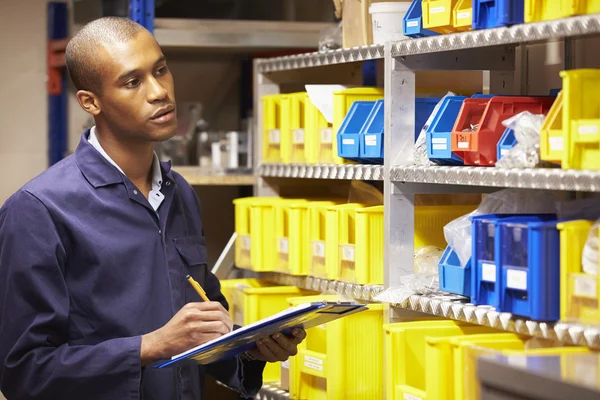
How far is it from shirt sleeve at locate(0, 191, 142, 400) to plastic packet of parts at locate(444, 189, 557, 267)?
933mm

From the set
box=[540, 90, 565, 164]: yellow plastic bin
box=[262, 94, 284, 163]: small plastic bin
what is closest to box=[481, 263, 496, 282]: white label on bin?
box=[540, 90, 565, 164]: yellow plastic bin

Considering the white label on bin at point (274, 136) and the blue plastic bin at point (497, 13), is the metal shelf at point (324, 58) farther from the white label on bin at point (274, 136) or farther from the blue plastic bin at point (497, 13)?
the blue plastic bin at point (497, 13)

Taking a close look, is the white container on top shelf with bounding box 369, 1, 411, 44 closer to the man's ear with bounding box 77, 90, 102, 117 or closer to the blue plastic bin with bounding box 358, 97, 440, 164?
the blue plastic bin with bounding box 358, 97, 440, 164

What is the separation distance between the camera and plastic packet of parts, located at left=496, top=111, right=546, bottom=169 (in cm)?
246

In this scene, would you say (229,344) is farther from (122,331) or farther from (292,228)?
(292,228)

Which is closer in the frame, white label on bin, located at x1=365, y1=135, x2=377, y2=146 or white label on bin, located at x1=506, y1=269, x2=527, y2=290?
white label on bin, located at x1=506, y1=269, x2=527, y2=290

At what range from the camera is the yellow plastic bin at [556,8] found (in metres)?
2.29

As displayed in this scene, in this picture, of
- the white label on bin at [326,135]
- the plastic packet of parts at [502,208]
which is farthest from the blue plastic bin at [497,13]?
the white label on bin at [326,135]

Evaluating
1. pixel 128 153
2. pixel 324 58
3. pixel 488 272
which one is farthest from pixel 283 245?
pixel 488 272

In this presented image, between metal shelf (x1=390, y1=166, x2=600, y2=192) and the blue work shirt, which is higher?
metal shelf (x1=390, y1=166, x2=600, y2=192)

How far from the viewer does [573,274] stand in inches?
91.7

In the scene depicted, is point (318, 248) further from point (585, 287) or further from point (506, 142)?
point (585, 287)

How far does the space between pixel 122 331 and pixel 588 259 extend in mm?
1303

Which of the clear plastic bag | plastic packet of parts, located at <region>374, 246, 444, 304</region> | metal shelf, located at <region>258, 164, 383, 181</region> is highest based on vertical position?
metal shelf, located at <region>258, 164, 383, 181</region>
